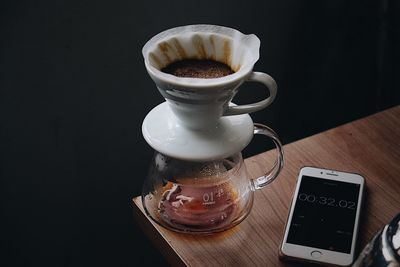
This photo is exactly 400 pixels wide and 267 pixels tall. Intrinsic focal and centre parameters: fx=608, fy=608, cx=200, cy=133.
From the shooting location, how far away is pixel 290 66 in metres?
1.16

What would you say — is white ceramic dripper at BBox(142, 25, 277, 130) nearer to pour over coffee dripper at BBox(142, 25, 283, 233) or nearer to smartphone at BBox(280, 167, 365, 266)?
pour over coffee dripper at BBox(142, 25, 283, 233)

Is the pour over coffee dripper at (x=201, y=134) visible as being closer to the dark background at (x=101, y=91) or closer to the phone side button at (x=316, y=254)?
the phone side button at (x=316, y=254)

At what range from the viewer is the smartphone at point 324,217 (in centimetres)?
62

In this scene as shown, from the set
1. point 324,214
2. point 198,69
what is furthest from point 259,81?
point 324,214

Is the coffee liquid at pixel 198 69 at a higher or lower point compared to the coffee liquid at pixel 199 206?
higher

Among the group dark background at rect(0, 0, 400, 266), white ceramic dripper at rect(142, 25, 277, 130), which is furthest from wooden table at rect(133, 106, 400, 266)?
dark background at rect(0, 0, 400, 266)

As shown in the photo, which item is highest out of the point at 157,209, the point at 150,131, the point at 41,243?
the point at 150,131

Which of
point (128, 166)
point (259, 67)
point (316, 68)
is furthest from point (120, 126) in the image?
point (316, 68)

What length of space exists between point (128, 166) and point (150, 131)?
1.33 feet

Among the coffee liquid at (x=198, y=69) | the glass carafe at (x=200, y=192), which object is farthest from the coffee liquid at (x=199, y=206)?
the coffee liquid at (x=198, y=69)

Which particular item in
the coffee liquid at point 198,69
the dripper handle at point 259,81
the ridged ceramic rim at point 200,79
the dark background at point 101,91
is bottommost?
the dark background at point 101,91

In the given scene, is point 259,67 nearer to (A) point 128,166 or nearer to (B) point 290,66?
(B) point 290,66

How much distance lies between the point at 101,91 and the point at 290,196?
1.16 ft

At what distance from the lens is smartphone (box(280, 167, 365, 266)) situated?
62 cm
